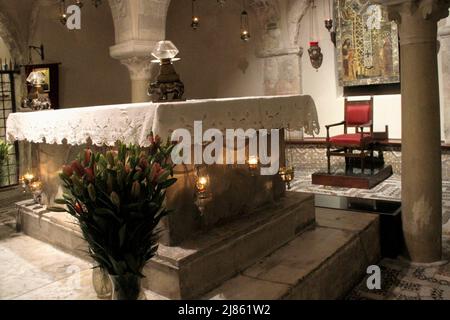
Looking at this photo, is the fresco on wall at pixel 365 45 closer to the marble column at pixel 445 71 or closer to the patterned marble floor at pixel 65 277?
the marble column at pixel 445 71

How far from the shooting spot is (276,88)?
8398 millimetres

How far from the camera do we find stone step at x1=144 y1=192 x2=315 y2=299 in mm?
2283

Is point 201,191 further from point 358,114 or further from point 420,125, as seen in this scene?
point 358,114

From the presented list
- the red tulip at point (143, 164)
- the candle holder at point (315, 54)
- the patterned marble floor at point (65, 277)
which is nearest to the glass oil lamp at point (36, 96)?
the patterned marble floor at point (65, 277)

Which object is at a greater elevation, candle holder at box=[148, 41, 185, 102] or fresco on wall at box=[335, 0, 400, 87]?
fresco on wall at box=[335, 0, 400, 87]

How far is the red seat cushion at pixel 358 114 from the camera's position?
6804mm

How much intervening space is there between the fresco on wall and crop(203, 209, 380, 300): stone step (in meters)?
4.50

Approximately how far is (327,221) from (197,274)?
160cm

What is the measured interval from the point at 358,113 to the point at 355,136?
0.74 metres

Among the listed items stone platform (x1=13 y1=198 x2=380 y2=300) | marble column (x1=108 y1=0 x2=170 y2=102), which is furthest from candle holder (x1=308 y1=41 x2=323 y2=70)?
stone platform (x1=13 y1=198 x2=380 y2=300)

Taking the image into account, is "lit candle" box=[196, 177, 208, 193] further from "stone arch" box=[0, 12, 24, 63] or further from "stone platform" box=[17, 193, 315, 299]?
"stone arch" box=[0, 12, 24, 63]

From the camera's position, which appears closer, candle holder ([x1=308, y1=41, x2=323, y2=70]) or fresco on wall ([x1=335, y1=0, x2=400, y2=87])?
fresco on wall ([x1=335, y1=0, x2=400, y2=87])

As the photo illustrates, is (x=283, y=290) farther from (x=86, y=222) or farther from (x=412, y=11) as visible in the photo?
(x=412, y=11)

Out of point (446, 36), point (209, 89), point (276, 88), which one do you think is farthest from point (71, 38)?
point (446, 36)
